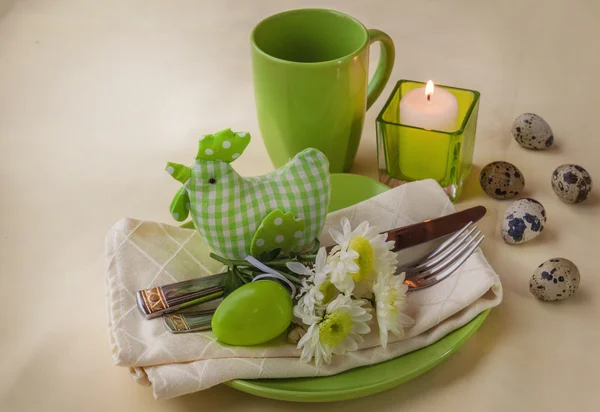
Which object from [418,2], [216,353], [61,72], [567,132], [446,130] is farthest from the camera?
[418,2]

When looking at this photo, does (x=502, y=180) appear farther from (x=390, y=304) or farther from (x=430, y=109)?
(x=390, y=304)

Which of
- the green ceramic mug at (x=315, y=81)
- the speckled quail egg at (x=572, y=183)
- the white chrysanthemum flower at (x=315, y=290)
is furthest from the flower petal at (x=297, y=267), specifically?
the speckled quail egg at (x=572, y=183)

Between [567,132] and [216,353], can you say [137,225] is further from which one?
[567,132]

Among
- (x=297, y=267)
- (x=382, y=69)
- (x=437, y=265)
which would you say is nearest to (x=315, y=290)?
(x=297, y=267)

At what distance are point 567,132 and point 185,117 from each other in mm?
479

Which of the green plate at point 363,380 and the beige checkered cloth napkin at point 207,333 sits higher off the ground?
the beige checkered cloth napkin at point 207,333

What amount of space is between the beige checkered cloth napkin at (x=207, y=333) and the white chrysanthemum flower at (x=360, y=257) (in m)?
0.05

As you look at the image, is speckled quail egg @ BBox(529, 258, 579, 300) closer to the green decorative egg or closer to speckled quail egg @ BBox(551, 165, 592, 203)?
speckled quail egg @ BBox(551, 165, 592, 203)

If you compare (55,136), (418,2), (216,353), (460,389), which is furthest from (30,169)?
(418,2)

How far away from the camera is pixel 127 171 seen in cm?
85

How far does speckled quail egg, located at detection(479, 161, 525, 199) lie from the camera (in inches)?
30.0

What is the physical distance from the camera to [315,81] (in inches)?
28.3

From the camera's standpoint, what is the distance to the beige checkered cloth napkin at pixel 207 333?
1.82 feet

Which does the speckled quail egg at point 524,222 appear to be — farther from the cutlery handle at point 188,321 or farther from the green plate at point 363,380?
the cutlery handle at point 188,321
